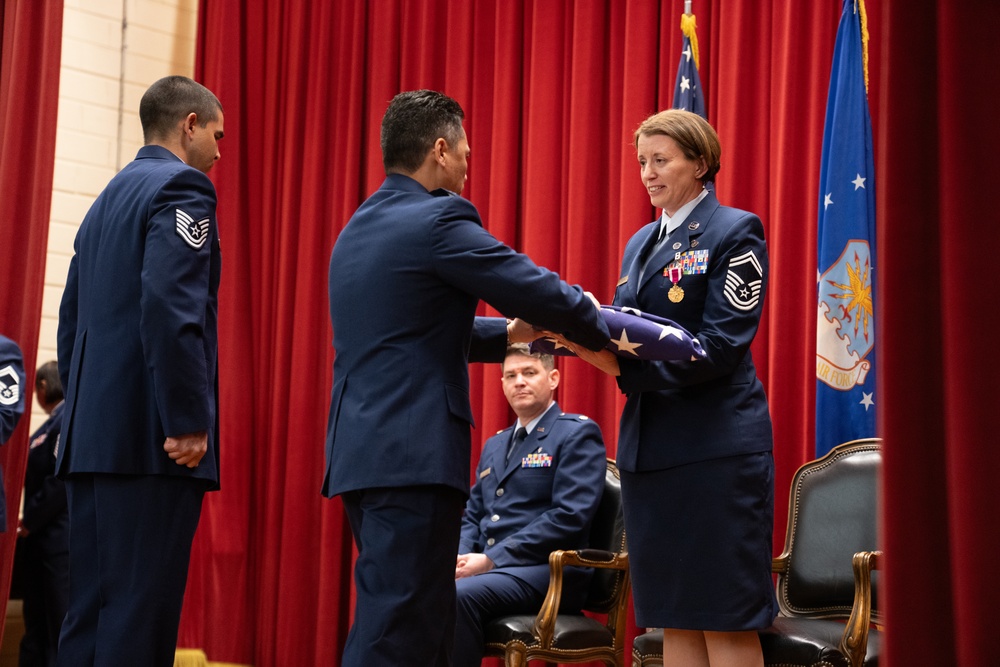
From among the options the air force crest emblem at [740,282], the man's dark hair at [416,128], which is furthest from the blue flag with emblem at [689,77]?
the man's dark hair at [416,128]

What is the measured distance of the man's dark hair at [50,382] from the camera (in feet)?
16.5

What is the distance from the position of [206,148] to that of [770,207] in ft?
7.17

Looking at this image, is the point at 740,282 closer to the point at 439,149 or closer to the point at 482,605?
the point at 439,149

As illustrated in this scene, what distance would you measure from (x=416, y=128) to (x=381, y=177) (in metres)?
3.03

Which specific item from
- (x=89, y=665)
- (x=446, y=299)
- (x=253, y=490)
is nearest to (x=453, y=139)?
(x=446, y=299)

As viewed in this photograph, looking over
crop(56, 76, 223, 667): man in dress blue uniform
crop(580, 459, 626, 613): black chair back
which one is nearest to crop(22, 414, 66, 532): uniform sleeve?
crop(56, 76, 223, 667): man in dress blue uniform

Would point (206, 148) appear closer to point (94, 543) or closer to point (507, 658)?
point (94, 543)

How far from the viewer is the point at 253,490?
5742mm

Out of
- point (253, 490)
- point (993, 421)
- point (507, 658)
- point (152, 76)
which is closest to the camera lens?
point (993, 421)

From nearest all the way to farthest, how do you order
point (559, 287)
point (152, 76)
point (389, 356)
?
point (389, 356) → point (559, 287) → point (152, 76)

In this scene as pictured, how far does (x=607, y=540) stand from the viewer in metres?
3.82

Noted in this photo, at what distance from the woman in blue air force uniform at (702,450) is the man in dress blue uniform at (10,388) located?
7.55 feet

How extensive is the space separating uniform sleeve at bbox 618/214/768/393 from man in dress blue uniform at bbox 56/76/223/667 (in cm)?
105

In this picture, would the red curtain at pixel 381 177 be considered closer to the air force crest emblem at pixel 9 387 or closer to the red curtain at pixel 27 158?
the red curtain at pixel 27 158
